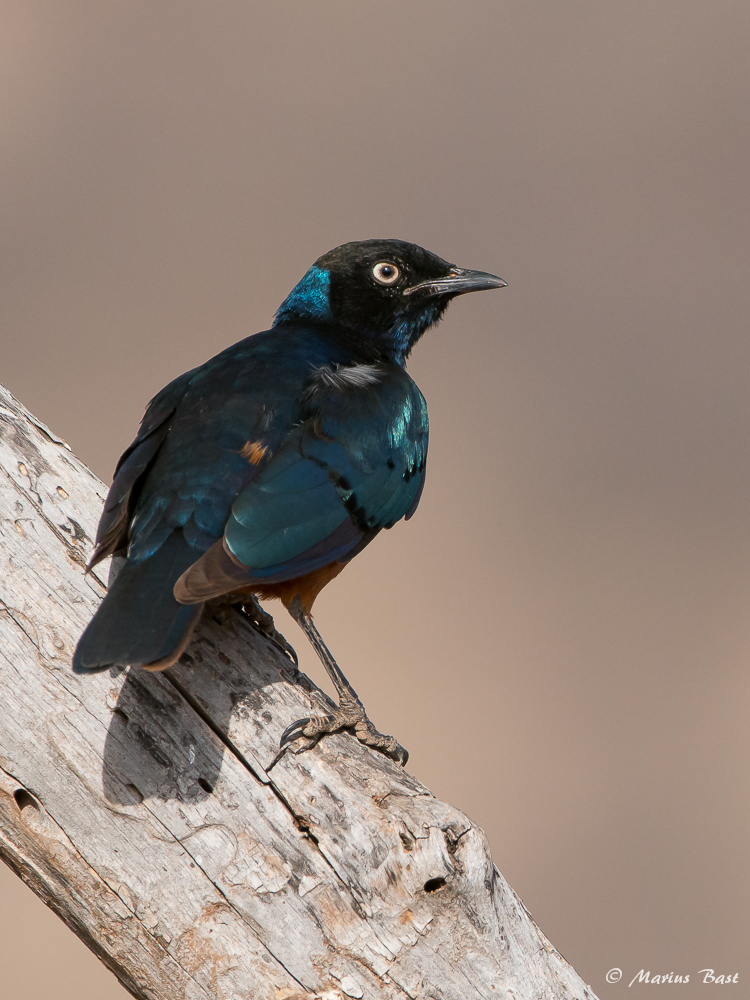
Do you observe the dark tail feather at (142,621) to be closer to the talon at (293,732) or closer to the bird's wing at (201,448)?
the bird's wing at (201,448)

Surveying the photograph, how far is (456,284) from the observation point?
4.24 meters

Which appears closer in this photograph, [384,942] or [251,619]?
[384,942]

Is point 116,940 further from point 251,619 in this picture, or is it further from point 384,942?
point 251,619

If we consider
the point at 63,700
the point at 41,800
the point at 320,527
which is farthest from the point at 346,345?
the point at 41,800

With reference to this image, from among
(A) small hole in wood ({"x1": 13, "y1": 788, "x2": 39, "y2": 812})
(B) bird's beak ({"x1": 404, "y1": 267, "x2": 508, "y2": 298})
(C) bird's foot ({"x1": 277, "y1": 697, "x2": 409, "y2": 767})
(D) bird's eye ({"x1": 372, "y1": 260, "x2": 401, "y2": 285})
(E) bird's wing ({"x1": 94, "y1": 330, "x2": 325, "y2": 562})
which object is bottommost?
(A) small hole in wood ({"x1": 13, "y1": 788, "x2": 39, "y2": 812})

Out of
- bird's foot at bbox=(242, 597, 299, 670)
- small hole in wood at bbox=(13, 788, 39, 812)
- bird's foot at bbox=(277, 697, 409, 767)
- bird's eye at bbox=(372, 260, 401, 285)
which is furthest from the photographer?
bird's eye at bbox=(372, 260, 401, 285)

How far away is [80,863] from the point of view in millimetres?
2477

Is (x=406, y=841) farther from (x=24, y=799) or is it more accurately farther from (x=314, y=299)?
(x=314, y=299)

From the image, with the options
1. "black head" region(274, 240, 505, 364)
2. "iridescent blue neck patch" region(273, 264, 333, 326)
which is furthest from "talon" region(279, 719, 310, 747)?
"iridescent blue neck patch" region(273, 264, 333, 326)

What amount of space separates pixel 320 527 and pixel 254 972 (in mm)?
1277

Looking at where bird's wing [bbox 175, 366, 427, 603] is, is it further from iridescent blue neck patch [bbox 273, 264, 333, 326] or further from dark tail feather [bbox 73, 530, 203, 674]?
iridescent blue neck patch [bbox 273, 264, 333, 326]

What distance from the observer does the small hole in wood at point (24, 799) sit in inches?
100

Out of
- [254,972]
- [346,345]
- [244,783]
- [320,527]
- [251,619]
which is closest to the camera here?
[254,972]

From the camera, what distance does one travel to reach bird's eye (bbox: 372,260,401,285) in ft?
13.7
